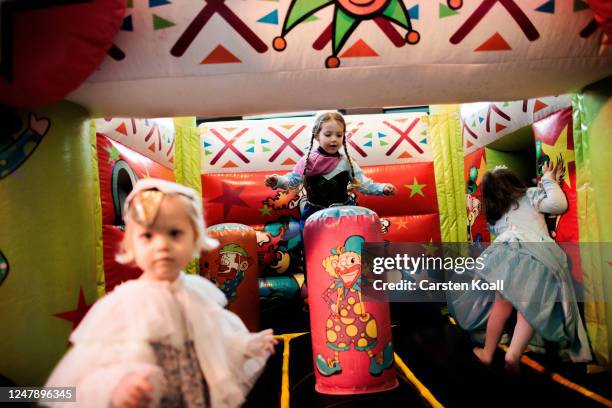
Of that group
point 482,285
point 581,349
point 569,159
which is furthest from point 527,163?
point 581,349

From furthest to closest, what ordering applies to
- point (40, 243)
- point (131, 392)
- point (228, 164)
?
point (228, 164)
point (40, 243)
point (131, 392)

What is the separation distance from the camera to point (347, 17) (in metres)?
1.48

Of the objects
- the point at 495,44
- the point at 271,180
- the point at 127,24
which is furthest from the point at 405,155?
the point at 127,24

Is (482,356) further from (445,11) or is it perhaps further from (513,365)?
(445,11)

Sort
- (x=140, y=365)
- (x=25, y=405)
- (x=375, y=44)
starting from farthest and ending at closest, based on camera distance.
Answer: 1. (x=375, y=44)
2. (x=25, y=405)
3. (x=140, y=365)

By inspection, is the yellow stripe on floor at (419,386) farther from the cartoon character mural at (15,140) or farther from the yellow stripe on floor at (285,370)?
the cartoon character mural at (15,140)

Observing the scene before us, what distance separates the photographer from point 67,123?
1.51 metres

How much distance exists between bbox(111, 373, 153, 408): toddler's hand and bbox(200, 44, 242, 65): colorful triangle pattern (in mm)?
1006

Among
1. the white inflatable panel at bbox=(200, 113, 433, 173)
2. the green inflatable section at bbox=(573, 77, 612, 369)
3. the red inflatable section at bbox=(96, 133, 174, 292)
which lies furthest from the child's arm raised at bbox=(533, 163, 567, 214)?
the red inflatable section at bbox=(96, 133, 174, 292)

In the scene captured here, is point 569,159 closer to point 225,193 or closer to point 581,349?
point 581,349

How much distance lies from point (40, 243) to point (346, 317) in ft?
3.13

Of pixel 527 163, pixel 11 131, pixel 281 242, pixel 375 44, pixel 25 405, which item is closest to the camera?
pixel 25 405

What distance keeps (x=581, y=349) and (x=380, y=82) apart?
118 centimetres

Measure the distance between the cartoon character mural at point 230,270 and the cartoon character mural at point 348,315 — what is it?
89 centimetres
